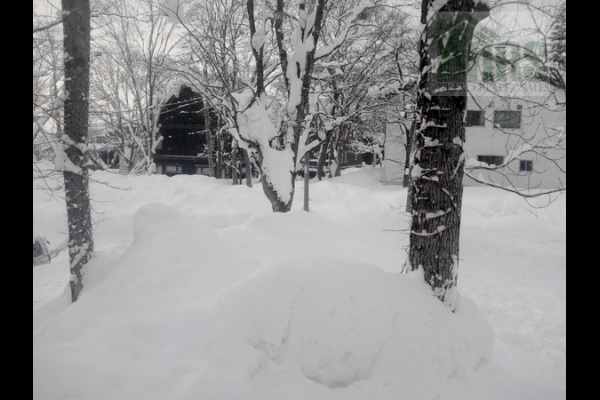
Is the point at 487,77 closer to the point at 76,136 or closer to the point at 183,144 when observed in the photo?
the point at 76,136

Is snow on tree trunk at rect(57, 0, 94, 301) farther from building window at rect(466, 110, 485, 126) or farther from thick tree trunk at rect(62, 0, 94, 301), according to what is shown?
building window at rect(466, 110, 485, 126)

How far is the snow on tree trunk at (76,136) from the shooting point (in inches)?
234

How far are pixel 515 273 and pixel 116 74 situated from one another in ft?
90.0

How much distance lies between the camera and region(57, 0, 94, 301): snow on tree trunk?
5945 millimetres

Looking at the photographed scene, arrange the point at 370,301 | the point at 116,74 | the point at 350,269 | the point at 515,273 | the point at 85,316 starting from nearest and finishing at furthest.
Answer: the point at 370,301
the point at 350,269
the point at 85,316
the point at 515,273
the point at 116,74

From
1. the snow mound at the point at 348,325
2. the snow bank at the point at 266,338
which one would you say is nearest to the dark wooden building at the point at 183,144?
the snow bank at the point at 266,338

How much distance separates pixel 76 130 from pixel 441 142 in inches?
227

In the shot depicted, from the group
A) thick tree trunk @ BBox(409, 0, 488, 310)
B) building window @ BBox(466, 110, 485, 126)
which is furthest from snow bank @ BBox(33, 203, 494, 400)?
building window @ BBox(466, 110, 485, 126)

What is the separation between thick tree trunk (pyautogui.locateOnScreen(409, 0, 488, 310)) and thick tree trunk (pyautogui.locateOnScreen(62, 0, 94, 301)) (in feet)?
17.5

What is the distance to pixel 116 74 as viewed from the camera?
25.9m

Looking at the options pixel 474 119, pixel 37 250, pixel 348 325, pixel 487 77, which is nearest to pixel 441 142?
pixel 348 325

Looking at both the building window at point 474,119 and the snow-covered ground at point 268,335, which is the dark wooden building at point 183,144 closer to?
the building window at point 474,119
